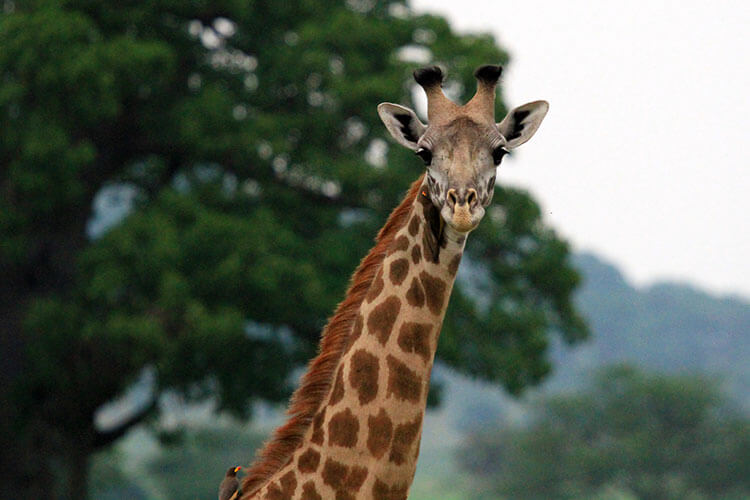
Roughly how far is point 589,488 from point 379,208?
2975 centimetres

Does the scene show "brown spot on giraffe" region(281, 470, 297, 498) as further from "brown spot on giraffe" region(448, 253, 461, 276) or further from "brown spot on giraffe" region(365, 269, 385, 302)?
"brown spot on giraffe" region(448, 253, 461, 276)

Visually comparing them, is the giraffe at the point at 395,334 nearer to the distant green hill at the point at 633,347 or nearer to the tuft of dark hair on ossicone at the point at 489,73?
the tuft of dark hair on ossicone at the point at 489,73

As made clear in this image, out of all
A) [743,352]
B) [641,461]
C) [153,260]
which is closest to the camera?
[153,260]

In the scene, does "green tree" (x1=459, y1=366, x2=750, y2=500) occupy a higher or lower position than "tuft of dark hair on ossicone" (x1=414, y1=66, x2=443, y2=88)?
higher

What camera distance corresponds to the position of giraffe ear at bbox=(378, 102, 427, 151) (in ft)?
16.8

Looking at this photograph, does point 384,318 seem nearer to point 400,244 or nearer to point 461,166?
point 400,244

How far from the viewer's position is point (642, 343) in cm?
12912

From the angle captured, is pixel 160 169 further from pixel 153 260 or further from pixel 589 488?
pixel 589 488

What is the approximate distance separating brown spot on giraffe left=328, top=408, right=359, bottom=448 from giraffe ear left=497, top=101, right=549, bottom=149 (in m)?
1.53

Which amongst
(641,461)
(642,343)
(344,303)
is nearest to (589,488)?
(641,461)

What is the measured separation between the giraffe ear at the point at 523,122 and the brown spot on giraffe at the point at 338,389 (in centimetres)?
139

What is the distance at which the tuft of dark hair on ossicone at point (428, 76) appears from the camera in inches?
197

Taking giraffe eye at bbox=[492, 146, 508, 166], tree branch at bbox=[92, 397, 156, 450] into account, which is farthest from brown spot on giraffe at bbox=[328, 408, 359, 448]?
tree branch at bbox=[92, 397, 156, 450]

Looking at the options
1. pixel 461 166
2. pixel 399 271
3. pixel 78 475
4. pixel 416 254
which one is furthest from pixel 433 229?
Answer: pixel 78 475
